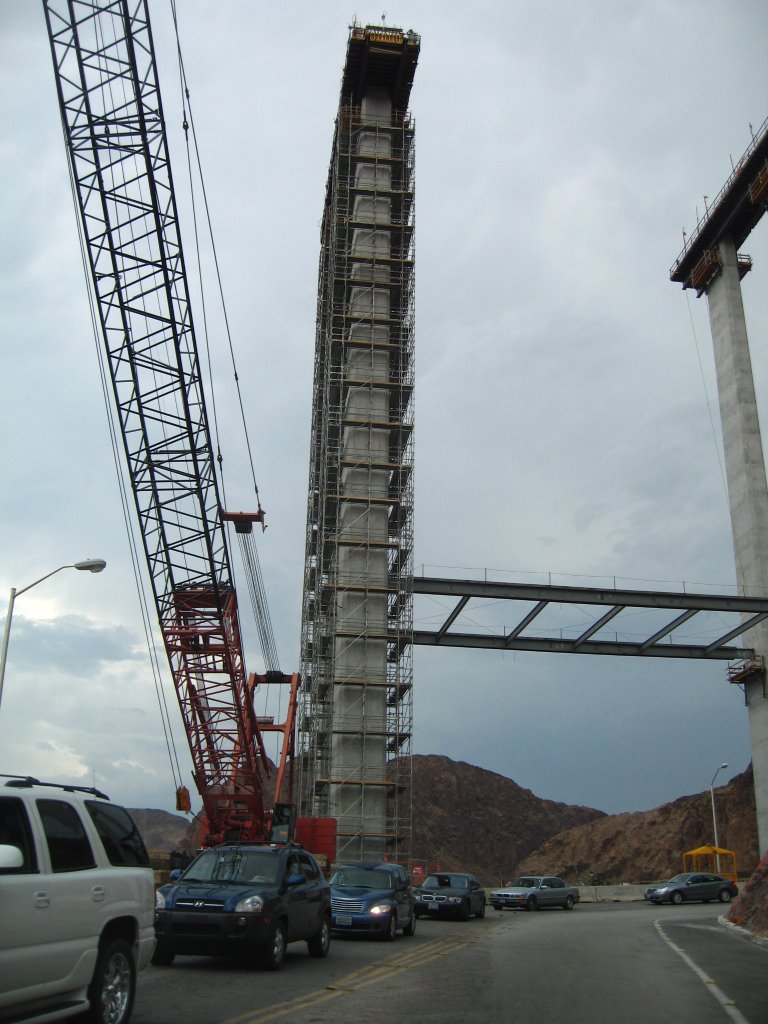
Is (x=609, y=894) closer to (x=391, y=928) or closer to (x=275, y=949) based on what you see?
(x=391, y=928)

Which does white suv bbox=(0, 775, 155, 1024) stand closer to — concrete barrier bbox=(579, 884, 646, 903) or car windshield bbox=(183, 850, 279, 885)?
car windshield bbox=(183, 850, 279, 885)

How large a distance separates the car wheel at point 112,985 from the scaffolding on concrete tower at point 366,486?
3683 cm

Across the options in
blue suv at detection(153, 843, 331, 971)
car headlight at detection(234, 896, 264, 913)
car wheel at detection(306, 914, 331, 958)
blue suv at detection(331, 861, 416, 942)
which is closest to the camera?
blue suv at detection(153, 843, 331, 971)

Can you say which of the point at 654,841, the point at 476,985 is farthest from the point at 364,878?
the point at 654,841

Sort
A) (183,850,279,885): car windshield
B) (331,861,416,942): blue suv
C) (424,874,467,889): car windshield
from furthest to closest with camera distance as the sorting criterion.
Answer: (424,874,467,889): car windshield < (331,861,416,942): blue suv < (183,850,279,885): car windshield

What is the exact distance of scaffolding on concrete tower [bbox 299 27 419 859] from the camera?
45.8 metres

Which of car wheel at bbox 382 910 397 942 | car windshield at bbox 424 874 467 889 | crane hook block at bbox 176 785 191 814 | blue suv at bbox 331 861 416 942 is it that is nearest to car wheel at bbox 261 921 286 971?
blue suv at bbox 331 861 416 942

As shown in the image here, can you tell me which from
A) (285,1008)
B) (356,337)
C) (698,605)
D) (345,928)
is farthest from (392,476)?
(285,1008)

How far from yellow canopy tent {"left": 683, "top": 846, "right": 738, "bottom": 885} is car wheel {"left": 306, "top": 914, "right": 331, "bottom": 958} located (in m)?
43.0

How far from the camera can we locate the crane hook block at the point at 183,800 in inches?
1454

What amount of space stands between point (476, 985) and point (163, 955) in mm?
4180

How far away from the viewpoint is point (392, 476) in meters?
53.2

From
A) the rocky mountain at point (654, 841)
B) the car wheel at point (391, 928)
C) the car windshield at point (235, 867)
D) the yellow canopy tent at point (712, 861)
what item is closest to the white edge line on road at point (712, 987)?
the car wheel at point (391, 928)

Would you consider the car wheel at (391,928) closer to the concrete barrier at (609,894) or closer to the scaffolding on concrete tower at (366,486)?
the scaffolding on concrete tower at (366,486)
